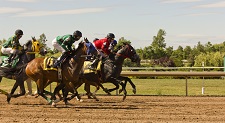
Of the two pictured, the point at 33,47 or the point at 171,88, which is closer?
the point at 33,47

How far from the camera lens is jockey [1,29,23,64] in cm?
1433

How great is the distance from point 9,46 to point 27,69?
1450mm

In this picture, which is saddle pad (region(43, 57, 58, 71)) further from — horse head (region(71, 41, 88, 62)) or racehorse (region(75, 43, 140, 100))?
racehorse (region(75, 43, 140, 100))

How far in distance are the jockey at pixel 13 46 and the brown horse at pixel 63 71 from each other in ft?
3.52

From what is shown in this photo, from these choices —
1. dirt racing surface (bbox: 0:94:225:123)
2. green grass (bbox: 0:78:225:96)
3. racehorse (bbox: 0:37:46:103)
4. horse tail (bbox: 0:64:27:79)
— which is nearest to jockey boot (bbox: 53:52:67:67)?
dirt racing surface (bbox: 0:94:225:123)

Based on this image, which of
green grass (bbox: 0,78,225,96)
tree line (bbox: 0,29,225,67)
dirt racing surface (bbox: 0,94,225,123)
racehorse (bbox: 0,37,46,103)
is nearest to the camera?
dirt racing surface (bbox: 0,94,225,123)

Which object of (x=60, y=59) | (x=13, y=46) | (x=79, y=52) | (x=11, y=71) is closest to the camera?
(x=79, y=52)

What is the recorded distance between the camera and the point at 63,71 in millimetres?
13172

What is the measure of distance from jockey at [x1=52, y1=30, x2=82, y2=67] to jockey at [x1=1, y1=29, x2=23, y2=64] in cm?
149

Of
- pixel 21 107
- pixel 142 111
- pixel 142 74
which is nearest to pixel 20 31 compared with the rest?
pixel 21 107

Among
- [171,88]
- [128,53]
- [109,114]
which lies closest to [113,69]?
[128,53]

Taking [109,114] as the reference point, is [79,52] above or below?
above

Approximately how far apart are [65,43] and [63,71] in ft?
2.57

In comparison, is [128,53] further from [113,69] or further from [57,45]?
[57,45]
